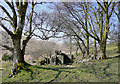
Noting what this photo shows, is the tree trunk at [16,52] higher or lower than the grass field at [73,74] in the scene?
higher

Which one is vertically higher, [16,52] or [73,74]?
[16,52]

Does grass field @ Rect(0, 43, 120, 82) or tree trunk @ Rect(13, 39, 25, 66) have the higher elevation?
tree trunk @ Rect(13, 39, 25, 66)

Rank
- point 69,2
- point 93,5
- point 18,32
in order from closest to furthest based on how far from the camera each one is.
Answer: point 18,32
point 69,2
point 93,5

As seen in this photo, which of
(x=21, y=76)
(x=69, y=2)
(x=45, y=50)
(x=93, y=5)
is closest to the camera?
(x=21, y=76)

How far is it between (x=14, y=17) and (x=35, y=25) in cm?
179

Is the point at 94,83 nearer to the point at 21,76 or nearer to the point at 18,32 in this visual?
the point at 21,76

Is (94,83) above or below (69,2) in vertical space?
below

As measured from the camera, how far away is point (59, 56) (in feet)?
42.4

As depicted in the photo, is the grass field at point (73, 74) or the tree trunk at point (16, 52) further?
the tree trunk at point (16, 52)

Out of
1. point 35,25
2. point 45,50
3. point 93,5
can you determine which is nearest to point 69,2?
point 93,5

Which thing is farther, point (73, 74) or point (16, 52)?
point (16, 52)

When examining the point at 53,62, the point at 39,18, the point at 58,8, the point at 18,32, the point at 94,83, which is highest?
the point at 58,8

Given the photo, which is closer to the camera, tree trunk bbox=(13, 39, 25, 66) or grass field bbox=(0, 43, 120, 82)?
grass field bbox=(0, 43, 120, 82)

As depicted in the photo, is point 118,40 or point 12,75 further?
point 118,40
